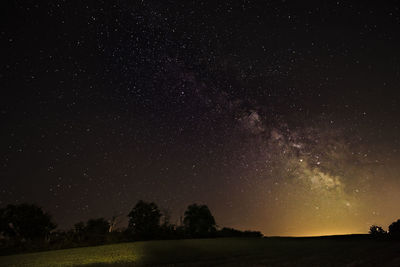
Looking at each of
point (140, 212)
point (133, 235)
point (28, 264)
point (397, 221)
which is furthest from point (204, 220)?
point (28, 264)

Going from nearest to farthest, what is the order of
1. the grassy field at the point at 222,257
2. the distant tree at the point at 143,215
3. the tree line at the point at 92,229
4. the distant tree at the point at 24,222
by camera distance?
the grassy field at the point at 222,257
the tree line at the point at 92,229
the distant tree at the point at 24,222
the distant tree at the point at 143,215

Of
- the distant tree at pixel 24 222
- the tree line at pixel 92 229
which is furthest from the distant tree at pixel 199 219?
the distant tree at pixel 24 222

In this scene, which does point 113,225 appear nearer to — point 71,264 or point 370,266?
point 71,264

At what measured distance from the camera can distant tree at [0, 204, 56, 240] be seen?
54781 mm

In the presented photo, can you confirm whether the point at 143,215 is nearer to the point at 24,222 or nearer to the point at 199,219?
the point at 199,219

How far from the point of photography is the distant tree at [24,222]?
54781 millimetres

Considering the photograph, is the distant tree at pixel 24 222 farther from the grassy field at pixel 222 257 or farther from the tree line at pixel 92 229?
the grassy field at pixel 222 257

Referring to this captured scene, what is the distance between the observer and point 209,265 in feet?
58.8

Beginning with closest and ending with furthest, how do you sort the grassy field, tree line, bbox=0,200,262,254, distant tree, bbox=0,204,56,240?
the grassy field
tree line, bbox=0,200,262,254
distant tree, bbox=0,204,56,240

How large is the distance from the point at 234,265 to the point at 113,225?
114 ft

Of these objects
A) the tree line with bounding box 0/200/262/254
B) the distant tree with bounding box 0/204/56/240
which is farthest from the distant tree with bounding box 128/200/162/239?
the distant tree with bounding box 0/204/56/240

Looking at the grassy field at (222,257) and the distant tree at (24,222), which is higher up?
the distant tree at (24,222)

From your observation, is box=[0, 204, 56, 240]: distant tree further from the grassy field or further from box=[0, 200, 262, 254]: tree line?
the grassy field

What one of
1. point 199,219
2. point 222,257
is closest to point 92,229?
point 199,219
